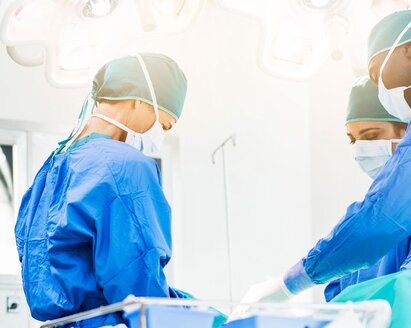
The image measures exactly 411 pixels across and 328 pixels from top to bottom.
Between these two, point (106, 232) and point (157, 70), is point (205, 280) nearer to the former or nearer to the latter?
point (157, 70)

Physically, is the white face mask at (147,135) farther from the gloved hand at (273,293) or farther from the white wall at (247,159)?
the white wall at (247,159)

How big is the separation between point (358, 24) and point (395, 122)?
0.55 m

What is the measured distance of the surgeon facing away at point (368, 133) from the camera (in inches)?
105

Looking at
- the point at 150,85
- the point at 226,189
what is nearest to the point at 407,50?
the point at 150,85

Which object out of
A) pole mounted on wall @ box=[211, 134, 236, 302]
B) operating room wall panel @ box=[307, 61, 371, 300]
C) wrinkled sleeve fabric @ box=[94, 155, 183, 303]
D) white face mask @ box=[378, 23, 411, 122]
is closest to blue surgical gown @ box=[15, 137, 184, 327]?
wrinkled sleeve fabric @ box=[94, 155, 183, 303]

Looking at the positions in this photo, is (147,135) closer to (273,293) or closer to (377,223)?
(273,293)

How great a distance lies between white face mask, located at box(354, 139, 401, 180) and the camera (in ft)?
8.73

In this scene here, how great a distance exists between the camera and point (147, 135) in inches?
96.6

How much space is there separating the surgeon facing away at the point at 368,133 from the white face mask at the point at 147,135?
2.20ft

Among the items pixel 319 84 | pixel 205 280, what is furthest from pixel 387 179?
pixel 319 84

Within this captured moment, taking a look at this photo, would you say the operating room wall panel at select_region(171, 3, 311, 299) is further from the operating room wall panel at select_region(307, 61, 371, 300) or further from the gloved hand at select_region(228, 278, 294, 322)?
the gloved hand at select_region(228, 278, 294, 322)

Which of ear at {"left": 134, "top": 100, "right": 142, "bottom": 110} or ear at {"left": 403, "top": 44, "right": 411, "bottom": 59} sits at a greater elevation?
ear at {"left": 403, "top": 44, "right": 411, "bottom": 59}

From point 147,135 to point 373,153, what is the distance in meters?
0.72

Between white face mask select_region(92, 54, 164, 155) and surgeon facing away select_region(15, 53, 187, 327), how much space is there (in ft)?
0.33
